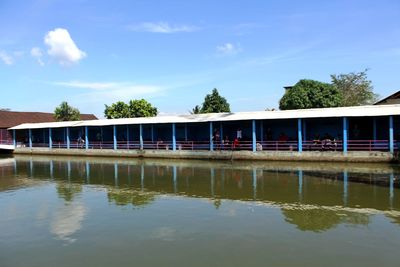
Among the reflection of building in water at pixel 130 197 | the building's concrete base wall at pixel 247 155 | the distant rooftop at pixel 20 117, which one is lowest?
the reflection of building in water at pixel 130 197

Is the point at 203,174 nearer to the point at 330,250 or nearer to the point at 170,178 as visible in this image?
the point at 170,178

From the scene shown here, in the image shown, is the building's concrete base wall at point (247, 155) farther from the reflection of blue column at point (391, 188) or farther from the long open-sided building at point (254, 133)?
the reflection of blue column at point (391, 188)

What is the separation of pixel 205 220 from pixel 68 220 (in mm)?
3438

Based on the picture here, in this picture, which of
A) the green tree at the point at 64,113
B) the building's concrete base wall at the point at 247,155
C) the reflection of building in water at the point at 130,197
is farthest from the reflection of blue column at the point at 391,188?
the green tree at the point at 64,113

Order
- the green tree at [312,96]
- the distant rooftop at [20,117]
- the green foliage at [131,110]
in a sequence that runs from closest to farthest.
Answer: the green tree at [312,96], the distant rooftop at [20,117], the green foliage at [131,110]

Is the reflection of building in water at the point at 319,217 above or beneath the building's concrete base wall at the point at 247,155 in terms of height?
beneath

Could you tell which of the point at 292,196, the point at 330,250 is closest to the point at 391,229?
the point at 330,250

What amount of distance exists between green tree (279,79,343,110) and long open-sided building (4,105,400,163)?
1032cm

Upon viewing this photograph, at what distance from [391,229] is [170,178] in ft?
35.3

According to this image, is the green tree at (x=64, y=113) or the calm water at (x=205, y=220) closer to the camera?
the calm water at (x=205, y=220)

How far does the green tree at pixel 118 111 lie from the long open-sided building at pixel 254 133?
11495 millimetres

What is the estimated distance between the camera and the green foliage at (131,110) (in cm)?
4938

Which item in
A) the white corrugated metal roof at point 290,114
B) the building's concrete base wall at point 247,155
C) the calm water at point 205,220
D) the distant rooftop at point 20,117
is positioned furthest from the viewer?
the distant rooftop at point 20,117

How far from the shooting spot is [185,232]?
30.1ft
